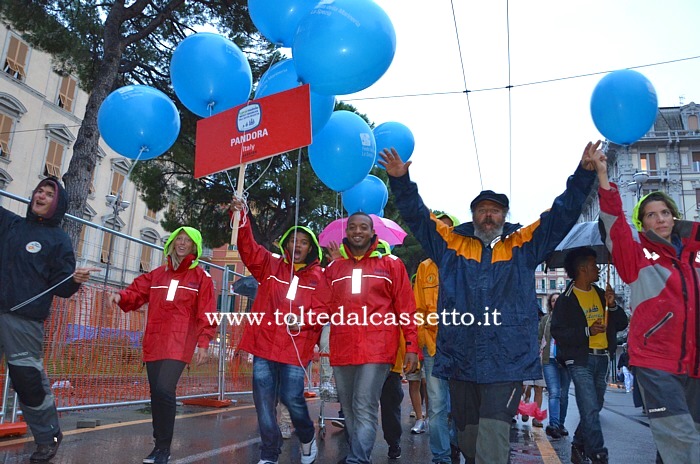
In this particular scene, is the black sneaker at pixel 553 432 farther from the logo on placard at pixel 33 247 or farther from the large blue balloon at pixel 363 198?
the logo on placard at pixel 33 247

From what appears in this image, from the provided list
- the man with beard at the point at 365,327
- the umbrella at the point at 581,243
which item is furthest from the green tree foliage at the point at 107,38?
the umbrella at the point at 581,243

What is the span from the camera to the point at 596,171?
3.49m

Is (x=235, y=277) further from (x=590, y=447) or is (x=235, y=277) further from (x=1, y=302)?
(x=590, y=447)

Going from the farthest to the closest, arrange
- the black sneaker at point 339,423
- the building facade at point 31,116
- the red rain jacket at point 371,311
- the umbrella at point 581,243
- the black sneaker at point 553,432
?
the building facade at point 31,116
the black sneaker at point 553,432
the black sneaker at point 339,423
the umbrella at point 581,243
the red rain jacket at point 371,311

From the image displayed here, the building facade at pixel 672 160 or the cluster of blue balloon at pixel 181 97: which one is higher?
the building facade at pixel 672 160

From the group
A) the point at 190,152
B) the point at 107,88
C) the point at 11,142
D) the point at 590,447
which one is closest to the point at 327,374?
the point at 590,447

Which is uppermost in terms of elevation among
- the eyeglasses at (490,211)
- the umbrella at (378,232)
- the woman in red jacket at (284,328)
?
the umbrella at (378,232)

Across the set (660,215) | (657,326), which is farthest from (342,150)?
(657,326)

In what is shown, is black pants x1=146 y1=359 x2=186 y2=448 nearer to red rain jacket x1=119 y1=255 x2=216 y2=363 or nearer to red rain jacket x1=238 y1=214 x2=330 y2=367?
red rain jacket x1=119 y1=255 x2=216 y2=363

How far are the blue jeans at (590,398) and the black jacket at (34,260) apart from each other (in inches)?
166

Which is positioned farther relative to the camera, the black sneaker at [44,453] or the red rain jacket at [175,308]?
the red rain jacket at [175,308]

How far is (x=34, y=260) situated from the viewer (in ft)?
14.0

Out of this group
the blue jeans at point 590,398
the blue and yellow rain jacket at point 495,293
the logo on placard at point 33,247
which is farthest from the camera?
the blue jeans at point 590,398

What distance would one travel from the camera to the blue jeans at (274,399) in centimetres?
434
